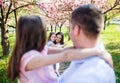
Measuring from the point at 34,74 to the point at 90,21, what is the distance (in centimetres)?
73

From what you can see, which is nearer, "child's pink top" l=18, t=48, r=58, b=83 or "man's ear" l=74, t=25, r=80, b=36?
"man's ear" l=74, t=25, r=80, b=36

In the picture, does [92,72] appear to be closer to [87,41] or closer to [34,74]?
[87,41]

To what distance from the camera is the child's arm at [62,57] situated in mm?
1781

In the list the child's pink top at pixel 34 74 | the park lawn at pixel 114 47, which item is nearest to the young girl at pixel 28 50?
the child's pink top at pixel 34 74

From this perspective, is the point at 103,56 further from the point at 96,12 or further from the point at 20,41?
the point at 20,41

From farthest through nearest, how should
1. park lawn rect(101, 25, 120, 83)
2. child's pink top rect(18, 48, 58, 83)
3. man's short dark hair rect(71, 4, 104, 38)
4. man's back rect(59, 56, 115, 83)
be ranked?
park lawn rect(101, 25, 120, 83) → child's pink top rect(18, 48, 58, 83) → man's short dark hair rect(71, 4, 104, 38) → man's back rect(59, 56, 115, 83)

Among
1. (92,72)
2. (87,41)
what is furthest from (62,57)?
(92,72)

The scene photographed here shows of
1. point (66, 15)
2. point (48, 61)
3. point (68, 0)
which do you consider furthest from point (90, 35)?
point (66, 15)

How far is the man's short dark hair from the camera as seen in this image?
1.75 m

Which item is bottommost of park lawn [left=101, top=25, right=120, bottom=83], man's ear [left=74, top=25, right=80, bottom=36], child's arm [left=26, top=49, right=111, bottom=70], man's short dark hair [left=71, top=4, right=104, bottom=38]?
park lawn [left=101, top=25, right=120, bottom=83]

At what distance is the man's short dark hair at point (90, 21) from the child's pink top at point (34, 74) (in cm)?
54

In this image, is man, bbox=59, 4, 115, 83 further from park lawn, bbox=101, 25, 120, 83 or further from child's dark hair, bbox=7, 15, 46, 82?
park lawn, bbox=101, 25, 120, 83

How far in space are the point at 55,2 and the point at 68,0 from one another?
0.78 metres

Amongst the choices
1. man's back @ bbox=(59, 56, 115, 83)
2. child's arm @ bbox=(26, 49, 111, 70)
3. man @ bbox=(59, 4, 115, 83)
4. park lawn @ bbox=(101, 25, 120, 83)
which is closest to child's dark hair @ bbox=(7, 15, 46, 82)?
child's arm @ bbox=(26, 49, 111, 70)
